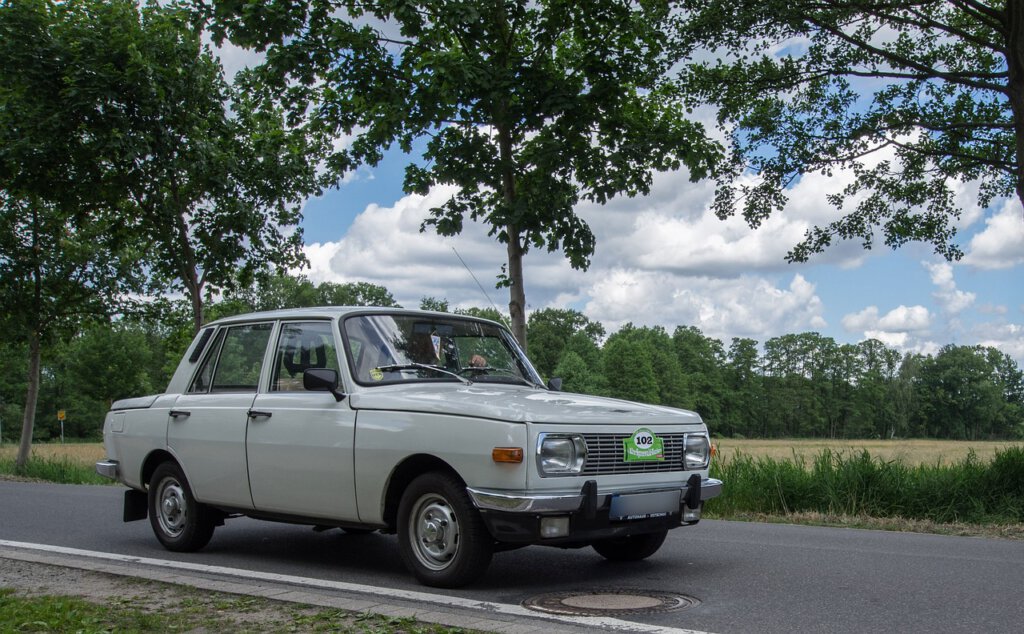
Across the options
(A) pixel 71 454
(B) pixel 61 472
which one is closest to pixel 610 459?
(B) pixel 61 472

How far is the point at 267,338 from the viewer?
7906 mm

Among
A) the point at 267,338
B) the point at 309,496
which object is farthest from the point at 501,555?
the point at 267,338

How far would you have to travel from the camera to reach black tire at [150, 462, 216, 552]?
8156 mm

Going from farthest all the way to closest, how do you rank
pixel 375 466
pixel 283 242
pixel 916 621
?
pixel 283 242
pixel 375 466
pixel 916 621

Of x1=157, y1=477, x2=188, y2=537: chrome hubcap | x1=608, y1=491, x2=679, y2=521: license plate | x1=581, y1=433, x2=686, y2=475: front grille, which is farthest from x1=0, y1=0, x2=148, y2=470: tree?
x1=608, y1=491, x2=679, y2=521: license plate

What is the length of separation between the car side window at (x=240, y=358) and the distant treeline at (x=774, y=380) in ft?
277

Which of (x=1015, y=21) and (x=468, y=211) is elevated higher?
(x=1015, y=21)

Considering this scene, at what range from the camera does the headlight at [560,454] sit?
5.92 meters

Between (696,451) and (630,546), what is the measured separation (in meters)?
0.97

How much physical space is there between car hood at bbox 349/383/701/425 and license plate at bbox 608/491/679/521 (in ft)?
1.55

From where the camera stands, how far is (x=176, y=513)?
27.5ft

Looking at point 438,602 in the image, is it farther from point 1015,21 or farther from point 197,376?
point 1015,21

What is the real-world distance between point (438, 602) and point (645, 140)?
7.40m

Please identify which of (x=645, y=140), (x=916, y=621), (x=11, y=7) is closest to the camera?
(x=916, y=621)
